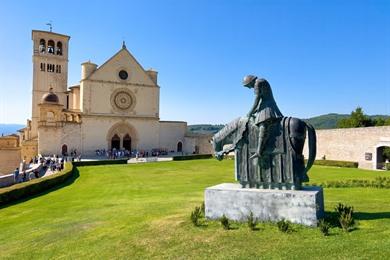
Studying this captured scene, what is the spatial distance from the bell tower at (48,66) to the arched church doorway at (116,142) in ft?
39.0

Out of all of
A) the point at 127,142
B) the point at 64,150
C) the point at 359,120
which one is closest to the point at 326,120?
the point at 359,120

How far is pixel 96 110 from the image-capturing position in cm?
4844

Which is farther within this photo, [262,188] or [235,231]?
[262,188]

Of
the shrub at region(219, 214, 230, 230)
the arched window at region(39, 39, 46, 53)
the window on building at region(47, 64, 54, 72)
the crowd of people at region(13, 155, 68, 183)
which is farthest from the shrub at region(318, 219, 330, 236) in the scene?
the arched window at region(39, 39, 46, 53)

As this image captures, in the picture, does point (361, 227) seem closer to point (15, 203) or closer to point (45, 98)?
point (15, 203)

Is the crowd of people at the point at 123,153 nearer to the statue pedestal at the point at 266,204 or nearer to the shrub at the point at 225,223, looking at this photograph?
the statue pedestal at the point at 266,204

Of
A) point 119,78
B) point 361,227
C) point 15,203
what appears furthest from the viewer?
point 119,78

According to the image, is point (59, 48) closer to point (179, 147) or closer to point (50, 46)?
point (50, 46)

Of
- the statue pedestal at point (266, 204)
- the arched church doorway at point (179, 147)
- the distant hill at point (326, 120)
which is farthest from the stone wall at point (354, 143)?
the distant hill at point (326, 120)

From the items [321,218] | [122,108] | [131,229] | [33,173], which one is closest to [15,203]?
[33,173]

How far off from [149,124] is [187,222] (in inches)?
1743

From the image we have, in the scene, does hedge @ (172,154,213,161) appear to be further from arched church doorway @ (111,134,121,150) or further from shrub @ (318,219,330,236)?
shrub @ (318,219,330,236)

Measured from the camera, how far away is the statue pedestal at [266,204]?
7.93 m

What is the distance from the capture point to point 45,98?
45.6 m
